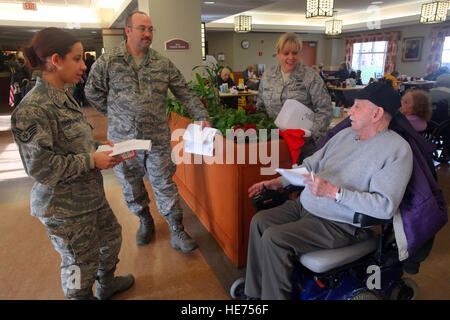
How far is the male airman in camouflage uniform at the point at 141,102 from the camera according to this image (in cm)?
198

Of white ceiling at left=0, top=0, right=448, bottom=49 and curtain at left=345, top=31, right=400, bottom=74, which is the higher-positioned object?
white ceiling at left=0, top=0, right=448, bottom=49

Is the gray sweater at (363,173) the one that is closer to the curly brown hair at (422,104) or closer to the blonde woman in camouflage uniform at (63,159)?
the blonde woman in camouflage uniform at (63,159)

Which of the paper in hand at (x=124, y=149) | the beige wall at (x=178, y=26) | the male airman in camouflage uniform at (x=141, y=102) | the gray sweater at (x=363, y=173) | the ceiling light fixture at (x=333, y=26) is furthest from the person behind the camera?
the ceiling light fixture at (x=333, y=26)

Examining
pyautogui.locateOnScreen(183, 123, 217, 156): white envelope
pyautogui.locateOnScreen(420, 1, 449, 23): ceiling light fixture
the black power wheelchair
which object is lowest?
the black power wheelchair

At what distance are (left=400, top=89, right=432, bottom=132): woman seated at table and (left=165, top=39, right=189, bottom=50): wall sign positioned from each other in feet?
8.82

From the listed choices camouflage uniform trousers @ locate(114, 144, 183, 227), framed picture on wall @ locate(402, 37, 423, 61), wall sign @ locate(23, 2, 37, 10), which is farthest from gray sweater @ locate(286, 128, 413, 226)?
framed picture on wall @ locate(402, 37, 423, 61)

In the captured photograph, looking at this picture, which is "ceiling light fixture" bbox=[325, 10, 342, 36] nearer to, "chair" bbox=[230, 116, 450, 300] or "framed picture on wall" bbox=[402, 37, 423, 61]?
"framed picture on wall" bbox=[402, 37, 423, 61]

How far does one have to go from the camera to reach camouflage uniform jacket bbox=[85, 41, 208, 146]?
6.52 feet

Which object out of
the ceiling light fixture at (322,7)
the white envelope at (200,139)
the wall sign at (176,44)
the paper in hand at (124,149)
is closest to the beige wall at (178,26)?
the wall sign at (176,44)

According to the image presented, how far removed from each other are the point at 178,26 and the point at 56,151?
3.17 m

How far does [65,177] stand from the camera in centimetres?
124

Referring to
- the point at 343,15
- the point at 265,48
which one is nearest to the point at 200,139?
the point at 265,48

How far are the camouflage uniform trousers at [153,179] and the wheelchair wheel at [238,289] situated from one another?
2.42 feet
